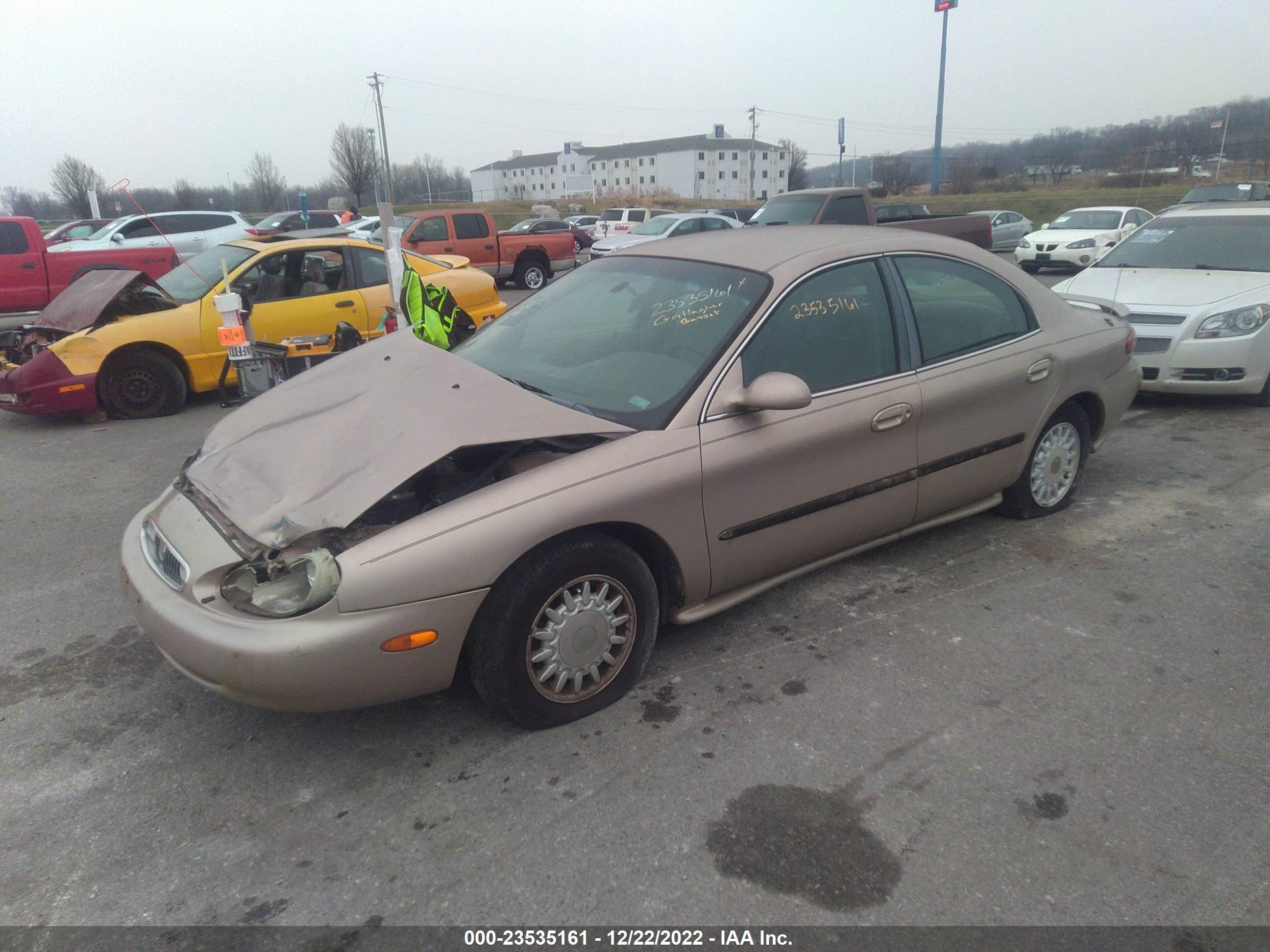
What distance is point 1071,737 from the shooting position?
2816 millimetres

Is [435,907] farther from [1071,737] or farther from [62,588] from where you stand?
[62,588]

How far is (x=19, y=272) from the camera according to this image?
12406mm

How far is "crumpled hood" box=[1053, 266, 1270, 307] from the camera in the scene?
6555 millimetres

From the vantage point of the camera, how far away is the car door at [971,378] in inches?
147

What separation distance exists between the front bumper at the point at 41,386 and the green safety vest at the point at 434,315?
124 inches

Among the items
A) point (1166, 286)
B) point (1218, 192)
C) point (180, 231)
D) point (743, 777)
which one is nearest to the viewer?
point (743, 777)

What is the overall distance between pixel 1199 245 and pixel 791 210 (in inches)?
272

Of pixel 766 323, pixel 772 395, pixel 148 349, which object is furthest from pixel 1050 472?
pixel 148 349

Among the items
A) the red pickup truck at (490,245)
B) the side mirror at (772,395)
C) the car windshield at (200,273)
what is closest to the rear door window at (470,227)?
the red pickup truck at (490,245)

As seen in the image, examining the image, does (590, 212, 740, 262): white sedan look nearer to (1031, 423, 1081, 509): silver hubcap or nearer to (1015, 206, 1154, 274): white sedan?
(1015, 206, 1154, 274): white sedan

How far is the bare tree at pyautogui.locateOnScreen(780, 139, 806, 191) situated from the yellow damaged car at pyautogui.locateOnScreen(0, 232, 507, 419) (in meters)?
75.6

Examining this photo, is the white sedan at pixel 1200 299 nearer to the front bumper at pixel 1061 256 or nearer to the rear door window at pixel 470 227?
the front bumper at pixel 1061 256

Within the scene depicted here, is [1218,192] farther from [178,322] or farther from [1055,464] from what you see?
[178,322]

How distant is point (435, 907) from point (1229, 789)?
2.37 m
